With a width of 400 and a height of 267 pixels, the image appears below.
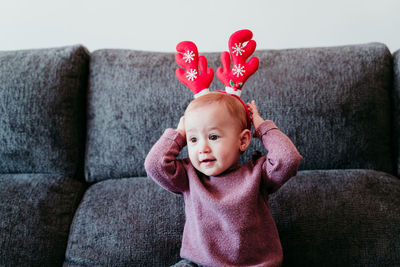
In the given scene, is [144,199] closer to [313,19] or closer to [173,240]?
[173,240]

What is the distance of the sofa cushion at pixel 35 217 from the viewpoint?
40.3 inches

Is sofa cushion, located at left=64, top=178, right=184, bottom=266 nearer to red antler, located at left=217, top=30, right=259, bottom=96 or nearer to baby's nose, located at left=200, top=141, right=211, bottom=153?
baby's nose, located at left=200, top=141, right=211, bottom=153

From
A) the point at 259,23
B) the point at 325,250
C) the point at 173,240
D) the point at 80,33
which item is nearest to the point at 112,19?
the point at 80,33

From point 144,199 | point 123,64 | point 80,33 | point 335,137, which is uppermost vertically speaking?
point 80,33

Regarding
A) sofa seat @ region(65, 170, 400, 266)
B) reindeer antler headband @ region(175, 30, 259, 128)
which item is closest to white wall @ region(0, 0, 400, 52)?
reindeer antler headband @ region(175, 30, 259, 128)

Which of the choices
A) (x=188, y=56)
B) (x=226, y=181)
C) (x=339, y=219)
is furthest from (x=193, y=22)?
(x=339, y=219)

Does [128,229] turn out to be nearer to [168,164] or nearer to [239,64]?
[168,164]

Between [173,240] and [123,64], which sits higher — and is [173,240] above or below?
below

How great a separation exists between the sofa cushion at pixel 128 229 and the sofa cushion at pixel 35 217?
46mm

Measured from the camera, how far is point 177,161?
3.11ft

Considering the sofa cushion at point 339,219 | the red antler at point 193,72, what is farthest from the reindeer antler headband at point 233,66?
the sofa cushion at point 339,219

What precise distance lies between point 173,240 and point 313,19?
108 cm

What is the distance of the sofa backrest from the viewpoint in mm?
1139

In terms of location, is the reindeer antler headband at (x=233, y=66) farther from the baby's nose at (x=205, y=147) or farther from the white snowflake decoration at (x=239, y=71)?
the baby's nose at (x=205, y=147)
